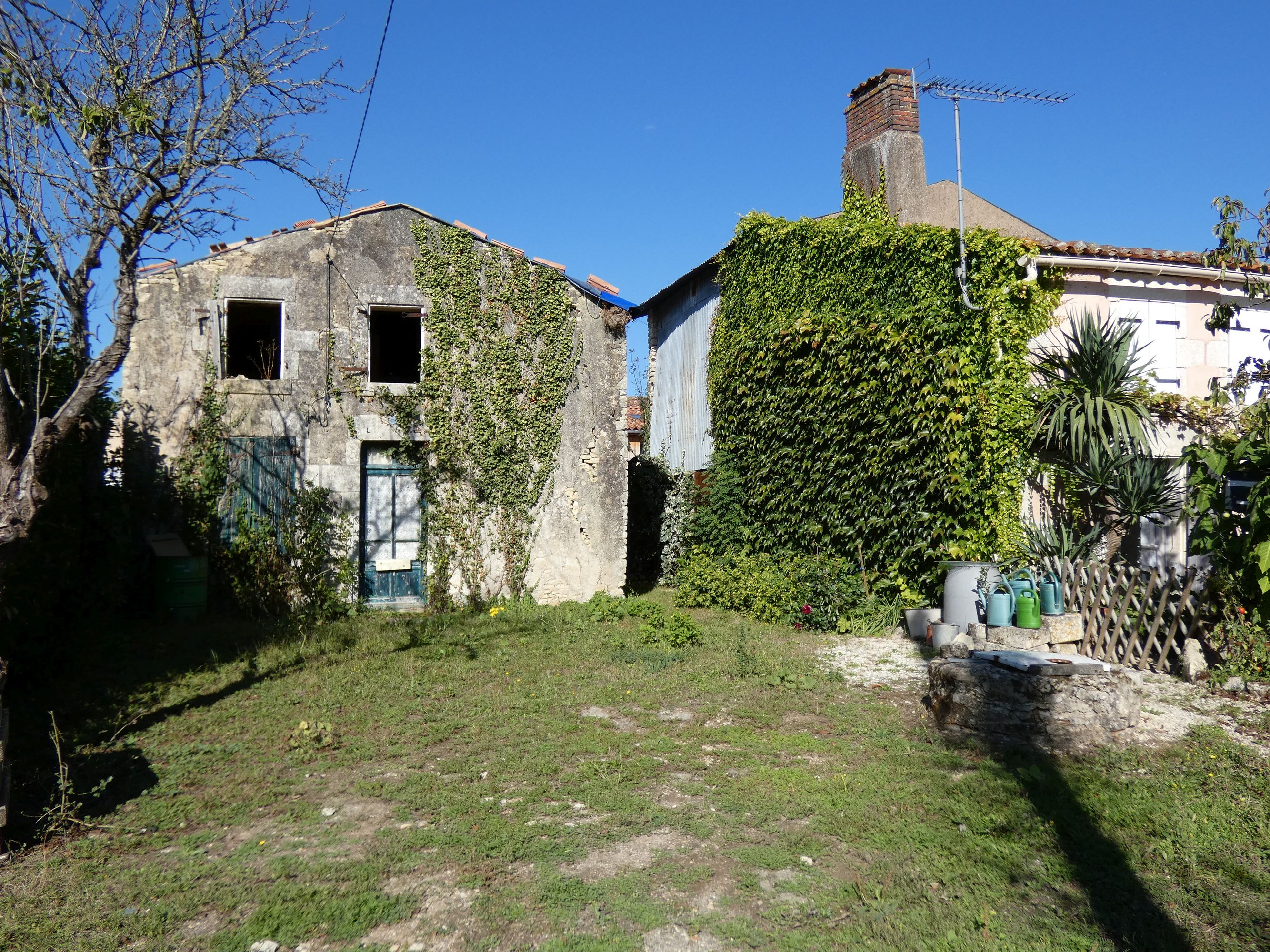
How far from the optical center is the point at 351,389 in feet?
36.5

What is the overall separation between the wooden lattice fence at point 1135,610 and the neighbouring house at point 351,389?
19.0ft

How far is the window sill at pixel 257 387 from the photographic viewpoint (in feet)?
35.4

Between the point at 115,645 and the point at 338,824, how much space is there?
5.34 m

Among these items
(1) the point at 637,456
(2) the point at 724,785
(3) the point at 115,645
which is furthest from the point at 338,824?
(1) the point at 637,456

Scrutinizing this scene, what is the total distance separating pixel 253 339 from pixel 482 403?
4.60 meters

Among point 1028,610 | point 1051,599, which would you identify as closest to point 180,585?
point 1028,610

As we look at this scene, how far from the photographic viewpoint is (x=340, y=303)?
1116cm

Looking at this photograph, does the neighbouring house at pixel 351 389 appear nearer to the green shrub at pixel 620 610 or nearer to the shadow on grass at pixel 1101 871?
the green shrub at pixel 620 610

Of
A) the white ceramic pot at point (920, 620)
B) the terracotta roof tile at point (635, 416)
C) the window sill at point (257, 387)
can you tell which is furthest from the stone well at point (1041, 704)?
the terracotta roof tile at point (635, 416)

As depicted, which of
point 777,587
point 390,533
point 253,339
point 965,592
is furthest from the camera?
point 253,339

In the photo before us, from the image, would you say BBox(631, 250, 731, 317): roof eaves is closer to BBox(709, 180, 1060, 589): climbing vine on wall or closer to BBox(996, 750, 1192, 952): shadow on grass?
BBox(709, 180, 1060, 589): climbing vine on wall

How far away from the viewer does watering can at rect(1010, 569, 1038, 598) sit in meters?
8.59

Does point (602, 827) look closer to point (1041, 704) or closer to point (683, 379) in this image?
point (1041, 704)

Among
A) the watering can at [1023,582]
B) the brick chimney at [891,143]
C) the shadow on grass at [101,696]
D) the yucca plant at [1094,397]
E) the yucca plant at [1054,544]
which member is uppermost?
the brick chimney at [891,143]
